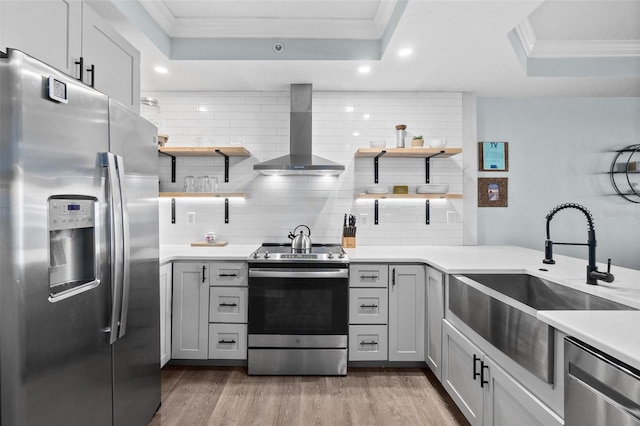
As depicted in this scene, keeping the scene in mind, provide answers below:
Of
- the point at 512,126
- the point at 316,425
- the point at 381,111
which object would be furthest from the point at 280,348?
the point at 512,126

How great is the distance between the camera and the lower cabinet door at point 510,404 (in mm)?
1327

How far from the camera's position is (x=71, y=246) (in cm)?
138

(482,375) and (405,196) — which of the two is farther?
(405,196)

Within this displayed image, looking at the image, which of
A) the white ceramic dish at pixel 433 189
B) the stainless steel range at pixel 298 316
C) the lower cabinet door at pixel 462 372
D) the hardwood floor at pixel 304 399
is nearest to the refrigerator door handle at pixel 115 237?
the hardwood floor at pixel 304 399

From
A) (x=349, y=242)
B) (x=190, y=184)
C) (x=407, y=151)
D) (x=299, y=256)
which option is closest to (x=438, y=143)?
(x=407, y=151)

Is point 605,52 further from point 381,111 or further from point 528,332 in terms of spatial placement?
point 528,332

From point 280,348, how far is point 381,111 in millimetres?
2376

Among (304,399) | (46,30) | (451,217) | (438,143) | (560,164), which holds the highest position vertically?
(46,30)

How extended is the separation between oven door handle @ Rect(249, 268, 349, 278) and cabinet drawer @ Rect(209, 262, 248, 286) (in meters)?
0.11

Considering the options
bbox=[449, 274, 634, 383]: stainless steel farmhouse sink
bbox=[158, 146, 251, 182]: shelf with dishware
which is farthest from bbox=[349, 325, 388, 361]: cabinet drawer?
bbox=[158, 146, 251, 182]: shelf with dishware

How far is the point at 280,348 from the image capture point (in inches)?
106

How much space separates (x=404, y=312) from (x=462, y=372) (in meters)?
0.74

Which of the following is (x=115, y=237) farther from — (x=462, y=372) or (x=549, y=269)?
(x=549, y=269)

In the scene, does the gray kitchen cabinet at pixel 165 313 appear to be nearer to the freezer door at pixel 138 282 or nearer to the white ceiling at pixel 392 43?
the freezer door at pixel 138 282
